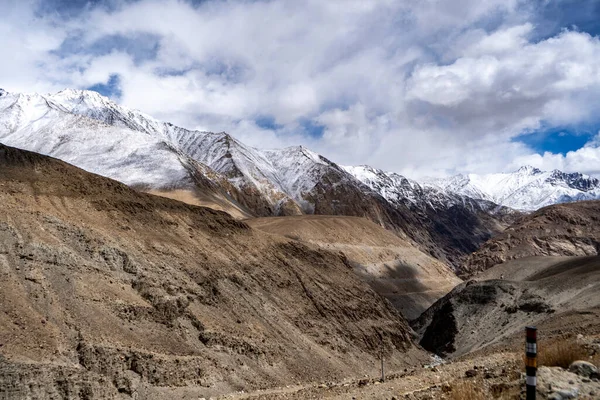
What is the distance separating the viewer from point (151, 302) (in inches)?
1204

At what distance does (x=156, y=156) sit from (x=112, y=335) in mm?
98714

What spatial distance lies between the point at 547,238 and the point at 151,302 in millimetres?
123769

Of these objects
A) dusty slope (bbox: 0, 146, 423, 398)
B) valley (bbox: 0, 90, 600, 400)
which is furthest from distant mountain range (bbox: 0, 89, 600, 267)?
dusty slope (bbox: 0, 146, 423, 398)

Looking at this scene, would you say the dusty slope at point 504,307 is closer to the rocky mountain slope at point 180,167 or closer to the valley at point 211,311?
the valley at point 211,311

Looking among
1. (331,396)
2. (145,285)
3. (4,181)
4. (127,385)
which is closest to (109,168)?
(4,181)

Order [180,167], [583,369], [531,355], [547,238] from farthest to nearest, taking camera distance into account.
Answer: [547,238], [180,167], [583,369], [531,355]

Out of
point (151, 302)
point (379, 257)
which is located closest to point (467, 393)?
point (151, 302)

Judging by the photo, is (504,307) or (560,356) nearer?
(560,356)

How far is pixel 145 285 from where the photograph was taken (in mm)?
31734

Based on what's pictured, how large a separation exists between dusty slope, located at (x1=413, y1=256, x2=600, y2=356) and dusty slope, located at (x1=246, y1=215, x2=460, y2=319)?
14654mm

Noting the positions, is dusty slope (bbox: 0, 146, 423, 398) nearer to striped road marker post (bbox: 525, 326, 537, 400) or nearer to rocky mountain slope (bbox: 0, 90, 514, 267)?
striped road marker post (bbox: 525, 326, 537, 400)

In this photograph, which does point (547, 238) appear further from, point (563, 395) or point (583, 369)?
point (563, 395)

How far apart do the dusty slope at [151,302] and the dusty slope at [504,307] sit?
19.9 ft

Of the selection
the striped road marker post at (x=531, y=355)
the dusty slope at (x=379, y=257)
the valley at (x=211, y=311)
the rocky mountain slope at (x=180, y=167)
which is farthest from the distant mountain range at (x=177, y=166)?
the striped road marker post at (x=531, y=355)
